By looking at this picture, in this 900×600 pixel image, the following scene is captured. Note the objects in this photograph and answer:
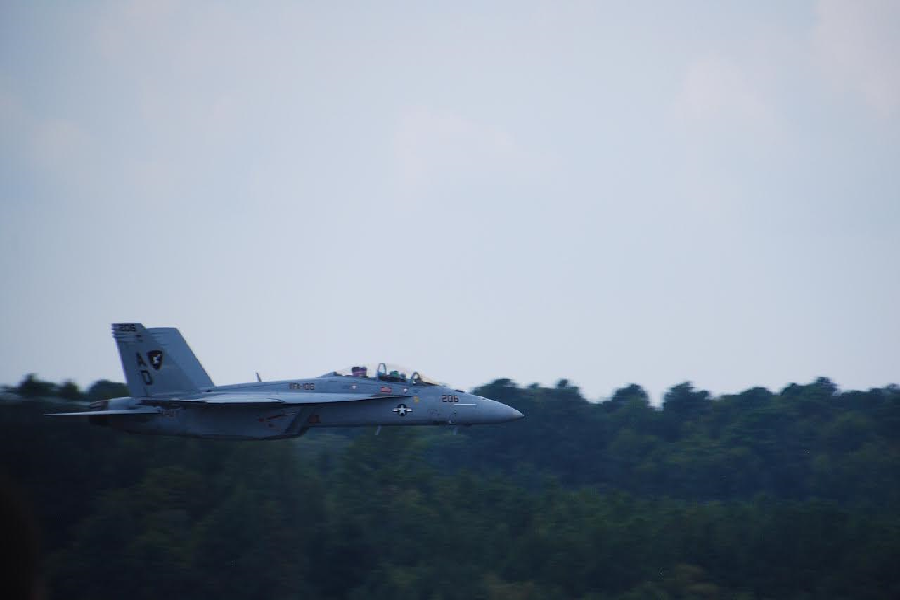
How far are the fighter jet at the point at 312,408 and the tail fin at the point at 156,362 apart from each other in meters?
1.05

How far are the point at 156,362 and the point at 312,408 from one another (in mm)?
6826

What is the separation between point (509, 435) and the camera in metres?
101

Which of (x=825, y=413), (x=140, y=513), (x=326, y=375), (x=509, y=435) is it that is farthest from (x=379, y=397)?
(x=825, y=413)

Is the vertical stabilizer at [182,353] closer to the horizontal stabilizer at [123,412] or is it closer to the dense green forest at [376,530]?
the horizontal stabilizer at [123,412]

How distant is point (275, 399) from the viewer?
109 feet

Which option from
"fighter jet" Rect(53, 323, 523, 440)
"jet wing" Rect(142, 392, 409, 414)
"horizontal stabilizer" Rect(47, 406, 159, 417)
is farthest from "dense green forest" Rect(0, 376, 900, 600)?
"horizontal stabilizer" Rect(47, 406, 159, 417)

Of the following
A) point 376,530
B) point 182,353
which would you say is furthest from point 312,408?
point 376,530

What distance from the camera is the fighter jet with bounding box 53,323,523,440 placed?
33875 mm

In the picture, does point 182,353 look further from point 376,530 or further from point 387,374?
point 376,530

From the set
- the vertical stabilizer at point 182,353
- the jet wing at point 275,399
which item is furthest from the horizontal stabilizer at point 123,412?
the vertical stabilizer at point 182,353

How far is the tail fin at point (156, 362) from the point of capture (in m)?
36.1

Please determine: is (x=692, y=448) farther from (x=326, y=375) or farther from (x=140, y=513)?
(x=326, y=375)

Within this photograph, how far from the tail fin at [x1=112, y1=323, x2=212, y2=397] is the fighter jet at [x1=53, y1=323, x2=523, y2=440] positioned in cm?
105

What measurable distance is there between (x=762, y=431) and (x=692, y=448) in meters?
8.60
